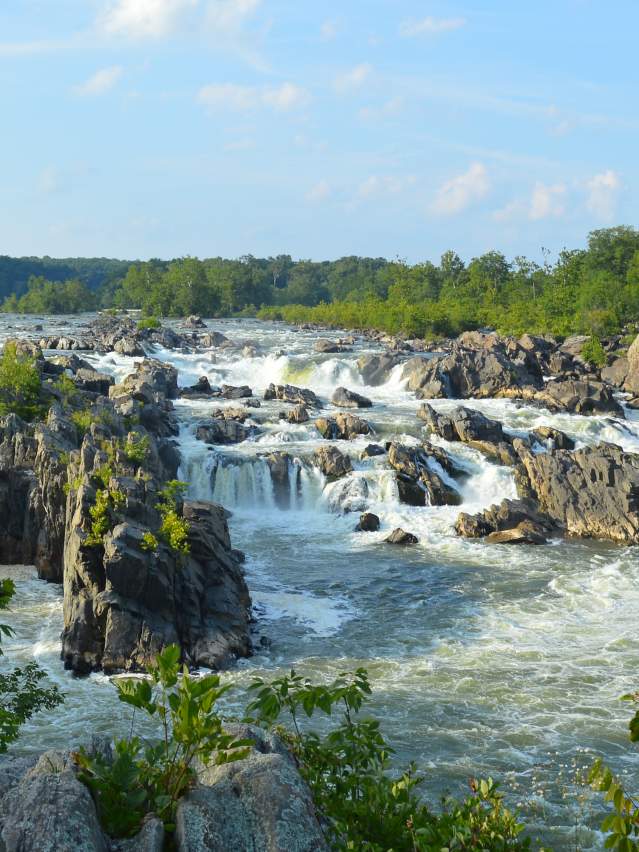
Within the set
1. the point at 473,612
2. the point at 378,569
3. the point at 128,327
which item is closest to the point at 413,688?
the point at 473,612

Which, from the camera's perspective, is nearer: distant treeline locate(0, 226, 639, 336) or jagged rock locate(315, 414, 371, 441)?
jagged rock locate(315, 414, 371, 441)

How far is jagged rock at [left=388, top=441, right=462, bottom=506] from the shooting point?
104ft

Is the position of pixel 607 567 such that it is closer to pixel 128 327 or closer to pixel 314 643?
pixel 314 643

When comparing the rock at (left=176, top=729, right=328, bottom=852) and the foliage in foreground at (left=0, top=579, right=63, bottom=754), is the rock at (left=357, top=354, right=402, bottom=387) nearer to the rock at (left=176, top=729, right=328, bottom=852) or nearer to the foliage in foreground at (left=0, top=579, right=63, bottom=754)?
the foliage in foreground at (left=0, top=579, right=63, bottom=754)

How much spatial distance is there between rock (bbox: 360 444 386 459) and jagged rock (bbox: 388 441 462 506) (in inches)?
22.2

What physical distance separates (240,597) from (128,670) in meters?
3.98

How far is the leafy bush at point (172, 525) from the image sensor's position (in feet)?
64.0

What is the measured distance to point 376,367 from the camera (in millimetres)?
51531

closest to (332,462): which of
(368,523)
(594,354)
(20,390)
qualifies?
(368,523)

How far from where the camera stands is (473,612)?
72.2 ft

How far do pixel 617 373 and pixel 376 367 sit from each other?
14.1 meters

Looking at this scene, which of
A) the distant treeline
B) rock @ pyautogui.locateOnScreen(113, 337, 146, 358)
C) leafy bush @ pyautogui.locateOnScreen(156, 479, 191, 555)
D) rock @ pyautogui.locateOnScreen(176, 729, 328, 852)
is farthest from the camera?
the distant treeline

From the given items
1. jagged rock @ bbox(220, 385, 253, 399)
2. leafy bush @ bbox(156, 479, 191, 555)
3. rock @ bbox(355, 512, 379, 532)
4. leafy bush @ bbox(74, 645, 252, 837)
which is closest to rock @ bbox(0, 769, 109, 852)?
leafy bush @ bbox(74, 645, 252, 837)

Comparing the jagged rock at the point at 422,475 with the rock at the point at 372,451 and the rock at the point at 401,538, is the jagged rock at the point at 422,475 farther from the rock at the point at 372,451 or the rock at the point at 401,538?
the rock at the point at 401,538
